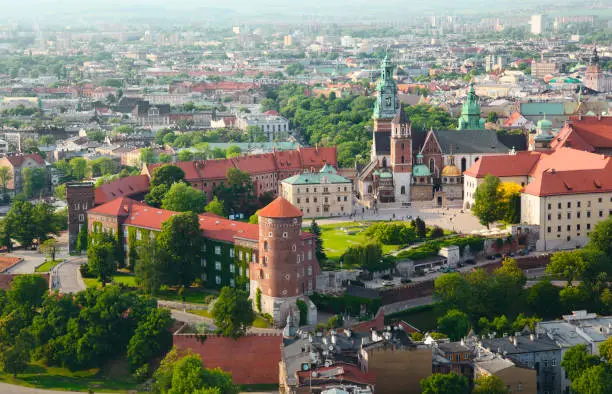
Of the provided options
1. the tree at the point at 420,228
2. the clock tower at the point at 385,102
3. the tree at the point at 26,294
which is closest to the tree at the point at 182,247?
the tree at the point at 26,294

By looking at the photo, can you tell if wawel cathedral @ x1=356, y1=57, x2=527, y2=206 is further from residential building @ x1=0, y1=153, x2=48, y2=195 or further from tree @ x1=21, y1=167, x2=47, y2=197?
residential building @ x1=0, y1=153, x2=48, y2=195

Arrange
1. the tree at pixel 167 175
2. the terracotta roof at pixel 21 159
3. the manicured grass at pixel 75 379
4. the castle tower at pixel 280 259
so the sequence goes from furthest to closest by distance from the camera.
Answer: the terracotta roof at pixel 21 159
the tree at pixel 167 175
the castle tower at pixel 280 259
the manicured grass at pixel 75 379

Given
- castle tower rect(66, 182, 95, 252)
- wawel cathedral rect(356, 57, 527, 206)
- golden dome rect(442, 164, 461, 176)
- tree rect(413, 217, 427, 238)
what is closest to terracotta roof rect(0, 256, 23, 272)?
castle tower rect(66, 182, 95, 252)

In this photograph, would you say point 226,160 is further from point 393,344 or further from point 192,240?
point 393,344

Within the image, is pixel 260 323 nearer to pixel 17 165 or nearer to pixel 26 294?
pixel 26 294

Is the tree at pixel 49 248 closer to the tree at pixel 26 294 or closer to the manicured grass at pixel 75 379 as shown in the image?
the tree at pixel 26 294

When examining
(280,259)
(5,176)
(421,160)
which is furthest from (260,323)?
(5,176)
